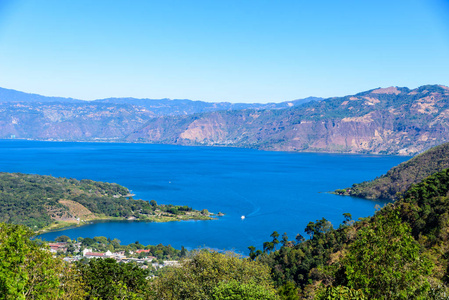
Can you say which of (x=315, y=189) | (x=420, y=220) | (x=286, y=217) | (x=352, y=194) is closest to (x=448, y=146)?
(x=352, y=194)

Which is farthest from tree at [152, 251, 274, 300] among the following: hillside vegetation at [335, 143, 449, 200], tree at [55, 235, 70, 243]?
hillside vegetation at [335, 143, 449, 200]

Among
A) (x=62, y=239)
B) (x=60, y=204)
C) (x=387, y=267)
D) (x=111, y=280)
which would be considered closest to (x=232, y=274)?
(x=111, y=280)

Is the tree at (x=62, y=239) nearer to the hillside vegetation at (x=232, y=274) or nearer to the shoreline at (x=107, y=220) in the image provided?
the shoreline at (x=107, y=220)

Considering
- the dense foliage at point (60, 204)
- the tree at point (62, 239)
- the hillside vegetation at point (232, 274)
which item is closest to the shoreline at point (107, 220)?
the dense foliage at point (60, 204)

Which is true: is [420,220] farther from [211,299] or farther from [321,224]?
[211,299]

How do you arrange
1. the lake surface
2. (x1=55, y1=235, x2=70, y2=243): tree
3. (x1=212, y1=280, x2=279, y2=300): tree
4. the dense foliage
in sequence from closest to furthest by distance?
(x1=212, y1=280, x2=279, y2=300): tree
(x1=55, y1=235, x2=70, y2=243): tree
the lake surface
the dense foliage

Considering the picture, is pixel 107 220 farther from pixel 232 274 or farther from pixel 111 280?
pixel 232 274

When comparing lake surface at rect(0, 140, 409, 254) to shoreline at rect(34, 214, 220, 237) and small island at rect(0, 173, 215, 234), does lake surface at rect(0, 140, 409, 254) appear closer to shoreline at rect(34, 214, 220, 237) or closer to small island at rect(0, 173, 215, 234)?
shoreline at rect(34, 214, 220, 237)
